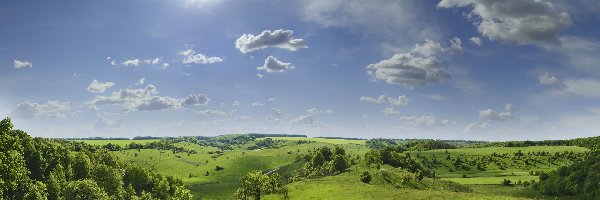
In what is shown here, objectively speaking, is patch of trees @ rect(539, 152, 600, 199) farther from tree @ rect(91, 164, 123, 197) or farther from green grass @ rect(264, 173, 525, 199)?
tree @ rect(91, 164, 123, 197)

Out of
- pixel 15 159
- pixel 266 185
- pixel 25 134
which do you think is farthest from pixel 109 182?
pixel 15 159

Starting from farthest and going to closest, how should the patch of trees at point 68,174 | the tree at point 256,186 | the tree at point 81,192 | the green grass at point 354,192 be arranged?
1. the tree at point 256,186
2. the patch of trees at point 68,174
3. the tree at point 81,192
4. the green grass at point 354,192

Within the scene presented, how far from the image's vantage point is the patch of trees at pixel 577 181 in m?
153

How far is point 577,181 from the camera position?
543 ft

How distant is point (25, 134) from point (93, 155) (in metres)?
41.2

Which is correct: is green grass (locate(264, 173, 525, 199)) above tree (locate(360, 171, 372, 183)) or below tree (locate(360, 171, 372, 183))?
below

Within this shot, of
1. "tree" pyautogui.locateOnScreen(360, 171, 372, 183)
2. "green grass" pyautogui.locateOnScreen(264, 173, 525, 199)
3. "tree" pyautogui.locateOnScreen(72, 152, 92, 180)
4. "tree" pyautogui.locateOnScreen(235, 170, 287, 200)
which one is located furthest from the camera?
"tree" pyautogui.locateOnScreen(72, 152, 92, 180)

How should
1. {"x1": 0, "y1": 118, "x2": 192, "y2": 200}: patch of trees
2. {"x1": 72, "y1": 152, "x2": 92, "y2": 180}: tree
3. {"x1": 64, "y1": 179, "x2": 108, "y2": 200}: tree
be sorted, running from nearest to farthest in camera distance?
{"x1": 64, "y1": 179, "x2": 108, "y2": 200}: tree, {"x1": 0, "y1": 118, "x2": 192, "y2": 200}: patch of trees, {"x1": 72, "y1": 152, "x2": 92, "y2": 180}: tree

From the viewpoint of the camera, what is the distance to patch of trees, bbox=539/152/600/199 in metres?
153

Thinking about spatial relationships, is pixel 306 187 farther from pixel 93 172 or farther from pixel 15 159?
pixel 15 159

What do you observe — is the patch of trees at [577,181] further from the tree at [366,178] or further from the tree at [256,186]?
the tree at [256,186]

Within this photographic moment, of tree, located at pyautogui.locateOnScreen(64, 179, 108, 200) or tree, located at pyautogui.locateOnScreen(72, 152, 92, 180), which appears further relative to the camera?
tree, located at pyautogui.locateOnScreen(72, 152, 92, 180)

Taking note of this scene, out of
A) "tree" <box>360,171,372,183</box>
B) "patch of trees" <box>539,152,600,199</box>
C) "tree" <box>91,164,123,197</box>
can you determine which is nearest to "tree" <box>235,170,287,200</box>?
"tree" <box>360,171,372,183</box>

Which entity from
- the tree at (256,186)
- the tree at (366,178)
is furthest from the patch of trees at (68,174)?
the tree at (366,178)
